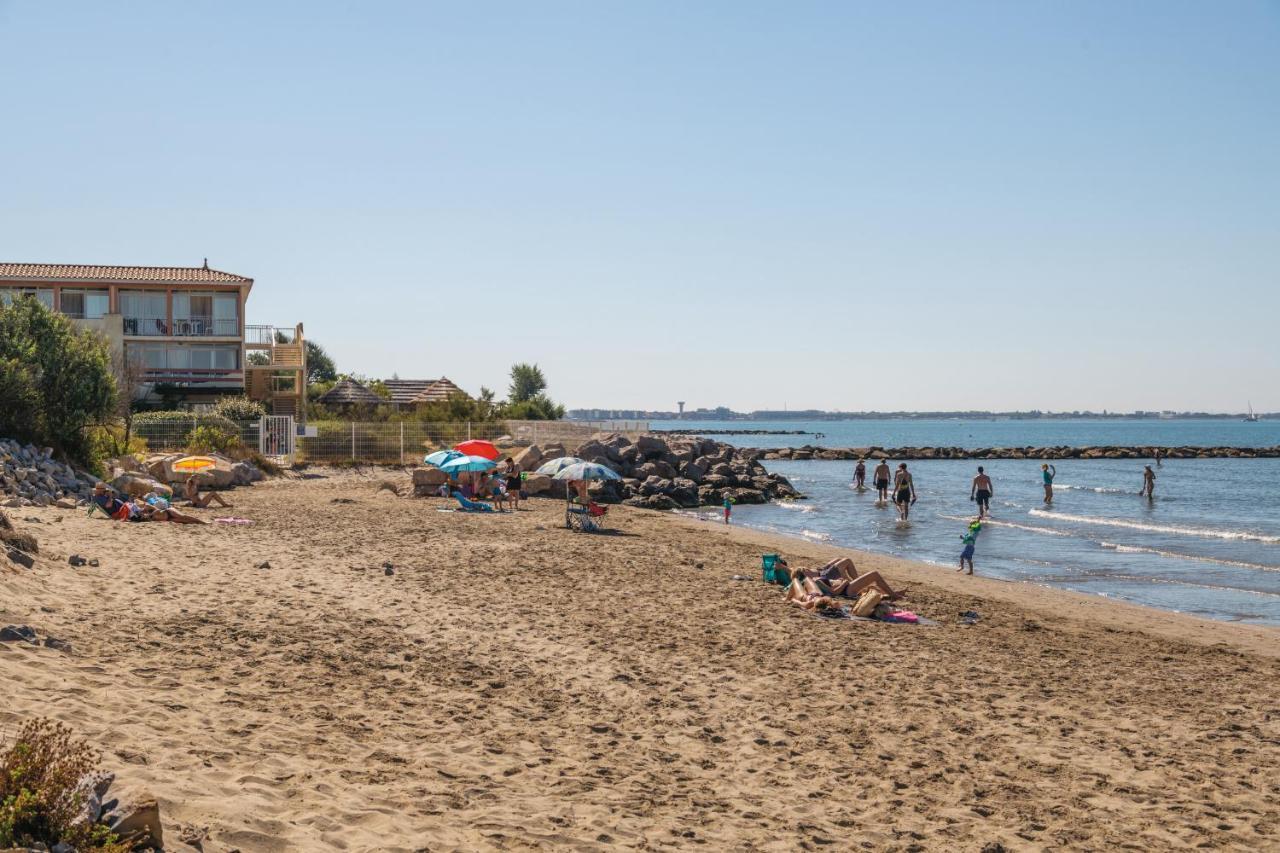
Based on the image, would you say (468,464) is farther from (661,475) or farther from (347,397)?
(347,397)

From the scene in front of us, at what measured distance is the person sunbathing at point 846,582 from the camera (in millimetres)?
14883

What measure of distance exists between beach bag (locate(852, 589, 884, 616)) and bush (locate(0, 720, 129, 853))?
10558 millimetres

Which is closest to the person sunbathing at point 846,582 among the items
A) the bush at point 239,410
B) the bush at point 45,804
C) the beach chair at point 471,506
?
the bush at point 45,804

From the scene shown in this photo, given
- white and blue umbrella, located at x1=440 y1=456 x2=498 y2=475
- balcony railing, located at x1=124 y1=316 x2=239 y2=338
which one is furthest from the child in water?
balcony railing, located at x1=124 y1=316 x2=239 y2=338

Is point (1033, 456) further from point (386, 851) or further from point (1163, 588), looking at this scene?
point (386, 851)

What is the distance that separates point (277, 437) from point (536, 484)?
40.7 ft

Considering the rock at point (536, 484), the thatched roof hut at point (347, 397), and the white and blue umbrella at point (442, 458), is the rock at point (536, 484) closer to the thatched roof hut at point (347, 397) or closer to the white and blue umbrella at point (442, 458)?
the white and blue umbrella at point (442, 458)

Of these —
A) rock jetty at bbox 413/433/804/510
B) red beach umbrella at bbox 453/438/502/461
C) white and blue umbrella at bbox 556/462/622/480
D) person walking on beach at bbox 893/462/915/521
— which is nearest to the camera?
white and blue umbrella at bbox 556/462/622/480

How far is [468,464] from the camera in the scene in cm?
2631

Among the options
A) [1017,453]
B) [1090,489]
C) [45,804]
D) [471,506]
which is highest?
[45,804]

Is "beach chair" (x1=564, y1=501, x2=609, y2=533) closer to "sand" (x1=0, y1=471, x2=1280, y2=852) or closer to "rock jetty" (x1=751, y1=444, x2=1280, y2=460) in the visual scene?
A: "sand" (x1=0, y1=471, x2=1280, y2=852)

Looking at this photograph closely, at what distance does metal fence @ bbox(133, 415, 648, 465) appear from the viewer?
35.9 meters

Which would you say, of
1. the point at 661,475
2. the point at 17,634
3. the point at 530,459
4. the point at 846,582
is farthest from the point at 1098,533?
the point at 17,634

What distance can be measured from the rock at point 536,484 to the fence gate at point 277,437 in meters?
10.8
